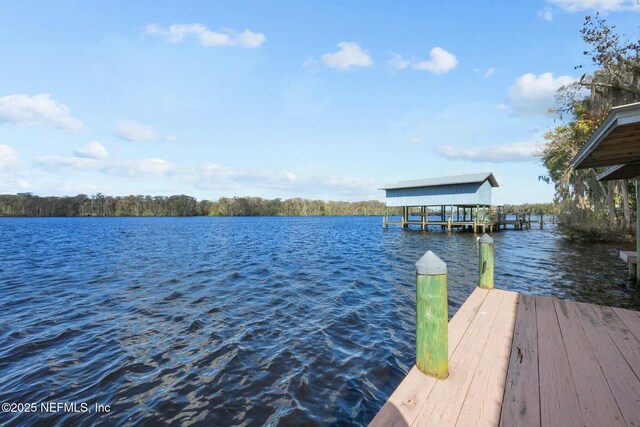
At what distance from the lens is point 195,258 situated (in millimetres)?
19703

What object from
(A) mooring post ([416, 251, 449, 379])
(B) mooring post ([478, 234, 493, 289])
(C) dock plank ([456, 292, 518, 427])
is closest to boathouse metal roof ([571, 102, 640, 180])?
(B) mooring post ([478, 234, 493, 289])

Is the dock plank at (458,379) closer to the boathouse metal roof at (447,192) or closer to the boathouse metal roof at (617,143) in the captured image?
the boathouse metal roof at (617,143)

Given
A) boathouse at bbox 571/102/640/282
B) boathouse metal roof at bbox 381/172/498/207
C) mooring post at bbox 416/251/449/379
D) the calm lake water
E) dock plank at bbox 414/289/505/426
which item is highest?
boathouse metal roof at bbox 381/172/498/207

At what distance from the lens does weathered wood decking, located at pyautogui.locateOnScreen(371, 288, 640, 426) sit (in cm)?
271

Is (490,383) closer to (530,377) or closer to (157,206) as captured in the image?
(530,377)

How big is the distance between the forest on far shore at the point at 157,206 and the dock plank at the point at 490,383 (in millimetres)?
143995

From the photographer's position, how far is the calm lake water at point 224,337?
467 centimetres

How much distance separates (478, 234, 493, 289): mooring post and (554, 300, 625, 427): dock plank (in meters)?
1.73

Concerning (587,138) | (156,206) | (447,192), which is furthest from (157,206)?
(587,138)

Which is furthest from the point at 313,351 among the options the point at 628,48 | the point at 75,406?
the point at 628,48

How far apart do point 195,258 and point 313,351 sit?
50.4 feet

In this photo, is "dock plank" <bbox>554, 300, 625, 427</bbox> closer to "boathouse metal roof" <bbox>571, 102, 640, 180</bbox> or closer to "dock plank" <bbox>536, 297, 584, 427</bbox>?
"dock plank" <bbox>536, 297, 584, 427</bbox>

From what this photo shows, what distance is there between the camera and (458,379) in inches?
131

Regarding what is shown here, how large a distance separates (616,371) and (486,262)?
3236 mm
